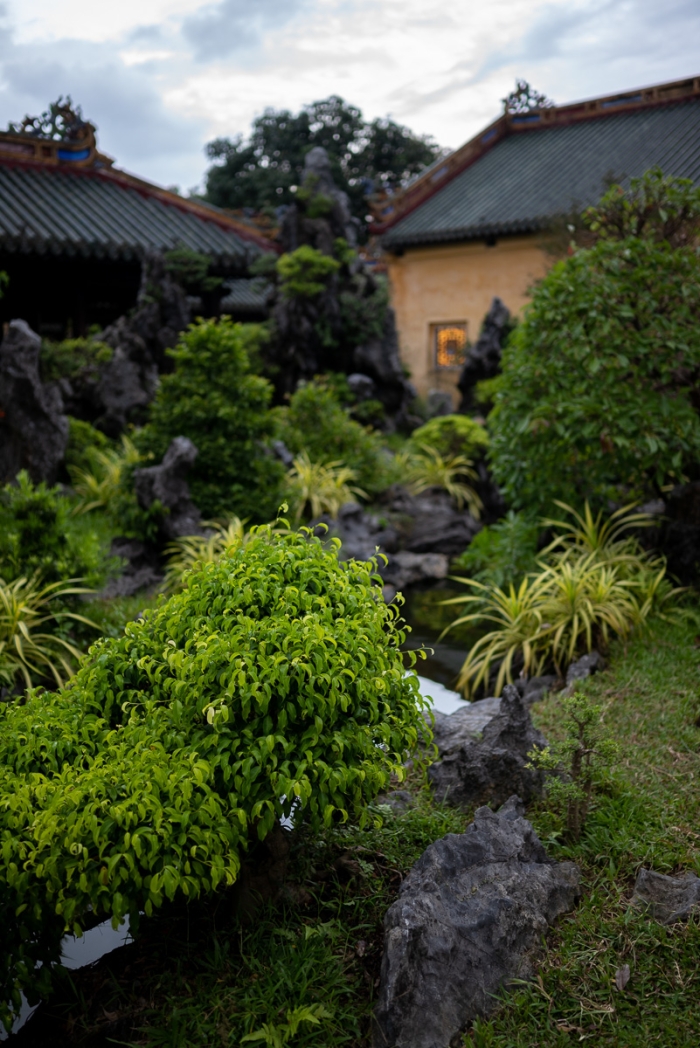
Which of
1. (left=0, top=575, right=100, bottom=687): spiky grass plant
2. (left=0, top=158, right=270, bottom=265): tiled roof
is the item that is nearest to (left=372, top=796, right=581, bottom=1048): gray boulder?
(left=0, top=575, right=100, bottom=687): spiky grass plant

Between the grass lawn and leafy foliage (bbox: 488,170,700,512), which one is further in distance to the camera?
leafy foliage (bbox: 488,170,700,512)

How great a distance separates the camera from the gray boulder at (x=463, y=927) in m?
2.53

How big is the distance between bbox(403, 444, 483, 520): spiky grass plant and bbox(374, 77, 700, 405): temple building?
5.20 m

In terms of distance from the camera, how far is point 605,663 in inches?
213

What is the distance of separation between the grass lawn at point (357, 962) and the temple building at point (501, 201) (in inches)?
577

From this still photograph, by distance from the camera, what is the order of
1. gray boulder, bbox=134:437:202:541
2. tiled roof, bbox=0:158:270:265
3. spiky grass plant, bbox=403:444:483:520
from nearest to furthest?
gray boulder, bbox=134:437:202:541 < spiky grass plant, bbox=403:444:483:520 < tiled roof, bbox=0:158:270:265

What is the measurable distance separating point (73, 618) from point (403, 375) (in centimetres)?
1058

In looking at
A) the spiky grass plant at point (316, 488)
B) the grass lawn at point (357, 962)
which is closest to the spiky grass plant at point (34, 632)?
the grass lawn at point (357, 962)

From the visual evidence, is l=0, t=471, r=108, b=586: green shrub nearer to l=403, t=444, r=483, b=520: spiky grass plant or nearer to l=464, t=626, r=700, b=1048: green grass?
l=464, t=626, r=700, b=1048: green grass

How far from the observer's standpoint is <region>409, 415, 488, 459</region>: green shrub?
12641 mm

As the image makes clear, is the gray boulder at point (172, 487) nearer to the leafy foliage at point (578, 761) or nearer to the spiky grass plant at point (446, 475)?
the spiky grass plant at point (446, 475)

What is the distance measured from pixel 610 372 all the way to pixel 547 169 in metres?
14.8

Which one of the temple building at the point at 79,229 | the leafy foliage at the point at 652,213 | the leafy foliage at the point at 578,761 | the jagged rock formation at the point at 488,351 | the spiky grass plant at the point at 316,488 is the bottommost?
the leafy foliage at the point at 578,761

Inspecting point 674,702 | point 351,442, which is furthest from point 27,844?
point 351,442
